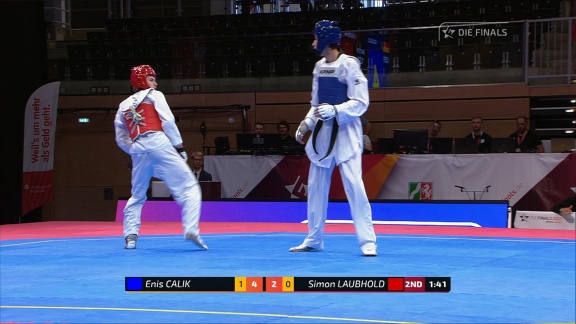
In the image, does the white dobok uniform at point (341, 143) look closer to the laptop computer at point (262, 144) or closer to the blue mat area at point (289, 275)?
the blue mat area at point (289, 275)

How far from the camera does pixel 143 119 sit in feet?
25.8

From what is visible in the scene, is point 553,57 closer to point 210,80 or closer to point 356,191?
point 210,80

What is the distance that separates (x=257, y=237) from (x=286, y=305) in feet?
15.8

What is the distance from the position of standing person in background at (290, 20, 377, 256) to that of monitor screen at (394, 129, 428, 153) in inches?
265

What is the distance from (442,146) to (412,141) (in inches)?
20.2

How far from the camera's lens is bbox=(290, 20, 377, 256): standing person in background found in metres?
6.81

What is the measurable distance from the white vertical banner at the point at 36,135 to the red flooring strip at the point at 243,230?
4.88 m

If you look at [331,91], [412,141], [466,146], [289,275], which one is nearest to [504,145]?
[466,146]

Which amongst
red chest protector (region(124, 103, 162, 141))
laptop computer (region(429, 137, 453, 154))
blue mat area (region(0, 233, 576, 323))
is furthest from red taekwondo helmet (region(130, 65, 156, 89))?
laptop computer (region(429, 137, 453, 154))

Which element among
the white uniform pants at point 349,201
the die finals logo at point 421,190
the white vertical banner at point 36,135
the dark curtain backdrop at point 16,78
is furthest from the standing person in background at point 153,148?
the dark curtain backdrop at point 16,78

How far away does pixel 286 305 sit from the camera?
4348 mm

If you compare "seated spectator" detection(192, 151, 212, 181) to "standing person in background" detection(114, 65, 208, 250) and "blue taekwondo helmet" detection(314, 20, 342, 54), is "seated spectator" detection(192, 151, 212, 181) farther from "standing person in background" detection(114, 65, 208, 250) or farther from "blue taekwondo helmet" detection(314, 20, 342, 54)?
"blue taekwondo helmet" detection(314, 20, 342, 54)

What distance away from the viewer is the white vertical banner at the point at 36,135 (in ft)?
55.4
